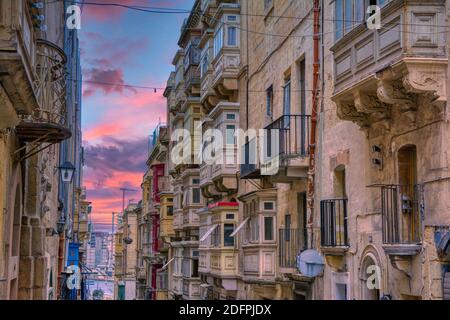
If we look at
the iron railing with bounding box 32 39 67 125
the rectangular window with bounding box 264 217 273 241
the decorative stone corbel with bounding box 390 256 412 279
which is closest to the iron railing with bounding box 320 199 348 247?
the decorative stone corbel with bounding box 390 256 412 279

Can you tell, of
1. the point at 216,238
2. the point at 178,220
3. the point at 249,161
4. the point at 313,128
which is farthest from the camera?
the point at 178,220

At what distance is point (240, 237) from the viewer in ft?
76.1

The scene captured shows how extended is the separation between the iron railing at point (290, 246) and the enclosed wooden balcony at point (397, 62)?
17.0 ft

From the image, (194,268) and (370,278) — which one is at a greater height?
(370,278)

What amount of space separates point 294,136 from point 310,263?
3187 millimetres

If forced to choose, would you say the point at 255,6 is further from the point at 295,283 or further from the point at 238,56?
the point at 295,283

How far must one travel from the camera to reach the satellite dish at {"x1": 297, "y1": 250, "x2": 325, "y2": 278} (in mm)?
14820

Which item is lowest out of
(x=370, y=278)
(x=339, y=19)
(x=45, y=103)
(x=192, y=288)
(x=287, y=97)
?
(x=192, y=288)

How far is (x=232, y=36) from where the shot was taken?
24.5 meters

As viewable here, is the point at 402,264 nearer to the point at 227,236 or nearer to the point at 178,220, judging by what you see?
the point at 227,236

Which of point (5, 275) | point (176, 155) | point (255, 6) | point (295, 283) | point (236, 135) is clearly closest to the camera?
point (5, 275)

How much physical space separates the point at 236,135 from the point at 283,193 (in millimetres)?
5632

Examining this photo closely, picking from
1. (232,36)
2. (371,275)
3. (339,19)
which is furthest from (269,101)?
(371,275)
